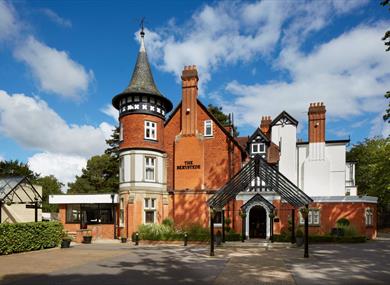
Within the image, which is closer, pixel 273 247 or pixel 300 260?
pixel 300 260

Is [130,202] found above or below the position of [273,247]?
above

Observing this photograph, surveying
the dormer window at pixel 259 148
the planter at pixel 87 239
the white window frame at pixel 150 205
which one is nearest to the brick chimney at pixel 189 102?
the dormer window at pixel 259 148

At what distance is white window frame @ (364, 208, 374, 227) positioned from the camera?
2794 centimetres

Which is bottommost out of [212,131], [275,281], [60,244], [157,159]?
[60,244]

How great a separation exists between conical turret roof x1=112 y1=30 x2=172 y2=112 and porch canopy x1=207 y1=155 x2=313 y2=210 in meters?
10.2

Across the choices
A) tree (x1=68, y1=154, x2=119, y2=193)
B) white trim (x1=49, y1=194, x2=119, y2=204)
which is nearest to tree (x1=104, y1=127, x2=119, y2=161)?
tree (x1=68, y1=154, x2=119, y2=193)

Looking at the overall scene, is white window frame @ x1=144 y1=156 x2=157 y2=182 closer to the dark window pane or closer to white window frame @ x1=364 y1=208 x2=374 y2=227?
the dark window pane

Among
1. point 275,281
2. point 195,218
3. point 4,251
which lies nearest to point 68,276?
point 275,281

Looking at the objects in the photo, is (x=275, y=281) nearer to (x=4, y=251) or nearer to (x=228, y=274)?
(x=228, y=274)

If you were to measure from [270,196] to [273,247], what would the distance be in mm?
5865

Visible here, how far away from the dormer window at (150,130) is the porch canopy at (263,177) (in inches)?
340

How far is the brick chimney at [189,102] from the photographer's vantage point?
28.4m

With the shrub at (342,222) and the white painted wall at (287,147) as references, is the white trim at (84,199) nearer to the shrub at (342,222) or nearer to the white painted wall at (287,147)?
the white painted wall at (287,147)

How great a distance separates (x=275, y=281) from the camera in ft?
37.4
